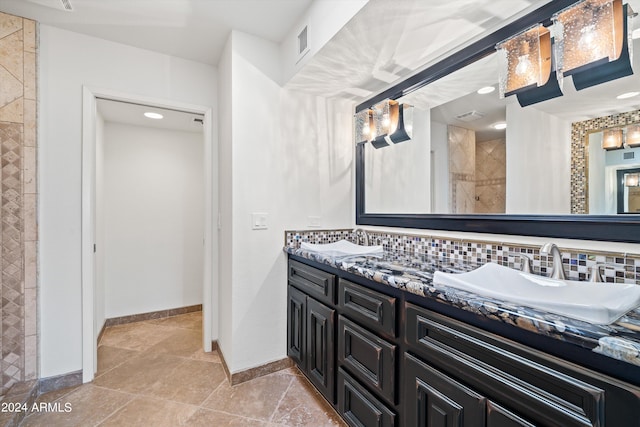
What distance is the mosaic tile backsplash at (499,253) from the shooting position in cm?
101

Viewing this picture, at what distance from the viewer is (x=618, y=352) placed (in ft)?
1.94

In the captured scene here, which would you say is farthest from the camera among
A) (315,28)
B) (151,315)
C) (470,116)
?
(151,315)

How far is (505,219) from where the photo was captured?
136cm

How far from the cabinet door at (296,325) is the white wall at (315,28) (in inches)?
60.8

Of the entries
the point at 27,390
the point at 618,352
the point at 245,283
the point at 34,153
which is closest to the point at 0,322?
the point at 27,390

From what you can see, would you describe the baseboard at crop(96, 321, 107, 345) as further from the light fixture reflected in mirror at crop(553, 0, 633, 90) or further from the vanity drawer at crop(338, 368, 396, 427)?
the light fixture reflected in mirror at crop(553, 0, 633, 90)

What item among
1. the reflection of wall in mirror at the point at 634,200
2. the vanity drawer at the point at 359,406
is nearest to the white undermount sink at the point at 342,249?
the vanity drawer at the point at 359,406

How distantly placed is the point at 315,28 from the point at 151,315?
321cm

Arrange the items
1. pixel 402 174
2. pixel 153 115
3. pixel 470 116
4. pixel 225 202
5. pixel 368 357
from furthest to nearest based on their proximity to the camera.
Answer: pixel 153 115, pixel 225 202, pixel 402 174, pixel 470 116, pixel 368 357

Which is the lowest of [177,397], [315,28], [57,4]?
[177,397]

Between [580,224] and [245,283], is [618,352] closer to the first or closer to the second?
[580,224]

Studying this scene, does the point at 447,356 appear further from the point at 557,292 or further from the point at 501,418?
the point at 557,292

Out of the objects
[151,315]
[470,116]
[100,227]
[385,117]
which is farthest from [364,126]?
[151,315]

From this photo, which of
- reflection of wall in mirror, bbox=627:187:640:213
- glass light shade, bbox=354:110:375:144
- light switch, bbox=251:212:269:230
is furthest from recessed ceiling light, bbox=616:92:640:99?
light switch, bbox=251:212:269:230
